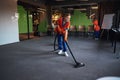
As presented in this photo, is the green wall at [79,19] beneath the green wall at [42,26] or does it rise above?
above

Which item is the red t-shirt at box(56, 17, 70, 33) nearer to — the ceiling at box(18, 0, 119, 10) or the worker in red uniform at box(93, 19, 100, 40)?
the worker in red uniform at box(93, 19, 100, 40)

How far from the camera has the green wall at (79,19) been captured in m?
12.4

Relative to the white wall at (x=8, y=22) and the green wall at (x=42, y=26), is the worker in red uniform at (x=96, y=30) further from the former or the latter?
the white wall at (x=8, y=22)

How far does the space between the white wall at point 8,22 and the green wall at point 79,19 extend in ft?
18.1

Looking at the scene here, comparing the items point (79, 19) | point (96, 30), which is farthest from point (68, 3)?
point (96, 30)

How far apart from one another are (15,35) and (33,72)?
5.44 m

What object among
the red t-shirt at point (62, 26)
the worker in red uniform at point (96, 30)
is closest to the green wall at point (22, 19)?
the worker in red uniform at point (96, 30)

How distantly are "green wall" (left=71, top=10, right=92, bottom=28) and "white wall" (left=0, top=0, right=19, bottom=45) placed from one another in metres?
5.53

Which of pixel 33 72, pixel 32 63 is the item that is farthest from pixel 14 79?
pixel 32 63

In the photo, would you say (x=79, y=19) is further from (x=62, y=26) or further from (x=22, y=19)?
(x=62, y=26)

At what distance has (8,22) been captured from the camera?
825cm

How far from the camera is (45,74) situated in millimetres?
3730

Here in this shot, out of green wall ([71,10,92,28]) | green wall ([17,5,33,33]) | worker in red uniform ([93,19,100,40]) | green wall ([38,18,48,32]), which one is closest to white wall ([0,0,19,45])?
green wall ([17,5,33,33])

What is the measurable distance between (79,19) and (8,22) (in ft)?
20.9
